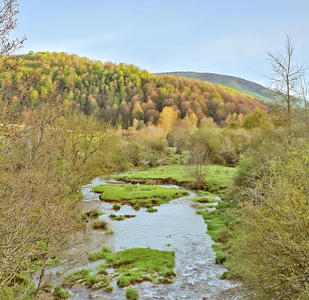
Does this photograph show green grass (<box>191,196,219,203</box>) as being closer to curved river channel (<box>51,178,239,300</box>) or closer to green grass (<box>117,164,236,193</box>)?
curved river channel (<box>51,178,239,300</box>)

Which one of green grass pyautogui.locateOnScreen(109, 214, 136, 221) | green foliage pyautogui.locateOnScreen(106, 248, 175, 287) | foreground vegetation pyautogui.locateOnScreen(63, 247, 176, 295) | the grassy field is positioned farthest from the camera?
green grass pyautogui.locateOnScreen(109, 214, 136, 221)

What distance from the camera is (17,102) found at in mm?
8242

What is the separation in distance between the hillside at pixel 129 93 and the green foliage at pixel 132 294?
3832 inches

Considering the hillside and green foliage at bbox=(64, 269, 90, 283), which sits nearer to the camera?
green foliage at bbox=(64, 269, 90, 283)

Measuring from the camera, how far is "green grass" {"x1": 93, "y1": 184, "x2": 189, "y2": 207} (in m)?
34.2

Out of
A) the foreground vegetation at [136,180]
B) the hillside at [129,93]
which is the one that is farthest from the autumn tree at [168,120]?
the hillside at [129,93]

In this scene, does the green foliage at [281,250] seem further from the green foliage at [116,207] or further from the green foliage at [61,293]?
the green foliage at [116,207]

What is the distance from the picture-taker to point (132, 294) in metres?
13.6

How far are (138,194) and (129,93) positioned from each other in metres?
109

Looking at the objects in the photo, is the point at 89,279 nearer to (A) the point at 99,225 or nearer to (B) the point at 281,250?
(A) the point at 99,225

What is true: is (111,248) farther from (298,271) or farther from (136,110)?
(136,110)

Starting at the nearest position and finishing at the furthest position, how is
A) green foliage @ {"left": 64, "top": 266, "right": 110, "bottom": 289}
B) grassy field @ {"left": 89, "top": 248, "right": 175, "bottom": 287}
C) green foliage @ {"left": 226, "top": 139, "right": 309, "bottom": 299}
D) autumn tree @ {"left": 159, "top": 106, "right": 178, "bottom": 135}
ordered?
green foliage @ {"left": 226, "top": 139, "right": 309, "bottom": 299}
green foliage @ {"left": 64, "top": 266, "right": 110, "bottom": 289}
grassy field @ {"left": 89, "top": 248, "right": 175, "bottom": 287}
autumn tree @ {"left": 159, "top": 106, "right": 178, "bottom": 135}

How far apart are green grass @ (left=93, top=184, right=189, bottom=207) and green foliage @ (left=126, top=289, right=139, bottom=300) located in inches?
747

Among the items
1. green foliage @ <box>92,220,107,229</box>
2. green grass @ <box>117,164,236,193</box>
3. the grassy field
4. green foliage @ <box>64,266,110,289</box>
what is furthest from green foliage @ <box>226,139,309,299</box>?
green grass @ <box>117,164,236,193</box>
